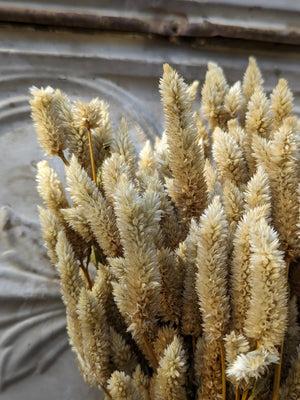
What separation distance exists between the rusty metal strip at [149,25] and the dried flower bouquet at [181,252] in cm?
36

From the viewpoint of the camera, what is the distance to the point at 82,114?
684 mm

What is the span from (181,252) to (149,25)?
636 mm

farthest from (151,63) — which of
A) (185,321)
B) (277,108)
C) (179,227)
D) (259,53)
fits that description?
(185,321)

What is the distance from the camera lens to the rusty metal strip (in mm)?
998

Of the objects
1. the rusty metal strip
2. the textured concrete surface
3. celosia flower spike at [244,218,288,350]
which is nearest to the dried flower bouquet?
celosia flower spike at [244,218,288,350]

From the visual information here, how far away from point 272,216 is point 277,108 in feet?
0.74

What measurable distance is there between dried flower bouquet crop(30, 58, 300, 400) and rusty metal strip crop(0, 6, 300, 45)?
356mm

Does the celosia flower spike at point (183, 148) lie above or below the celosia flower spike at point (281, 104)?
below

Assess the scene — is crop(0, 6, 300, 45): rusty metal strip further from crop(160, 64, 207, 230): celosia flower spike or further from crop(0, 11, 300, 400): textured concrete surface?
crop(160, 64, 207, 230): celosia flower spike

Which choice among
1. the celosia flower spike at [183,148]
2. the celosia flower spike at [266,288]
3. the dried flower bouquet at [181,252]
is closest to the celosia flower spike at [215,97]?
the dried flower bouquet at [181,252]

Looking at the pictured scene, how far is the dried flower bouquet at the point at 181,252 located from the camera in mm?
523

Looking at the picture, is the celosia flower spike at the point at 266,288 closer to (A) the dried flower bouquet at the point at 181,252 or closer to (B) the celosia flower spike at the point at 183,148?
(A) the dried flower bouquet at the point at 181,252

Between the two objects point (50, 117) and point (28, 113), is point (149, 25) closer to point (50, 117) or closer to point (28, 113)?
point (28, 113)

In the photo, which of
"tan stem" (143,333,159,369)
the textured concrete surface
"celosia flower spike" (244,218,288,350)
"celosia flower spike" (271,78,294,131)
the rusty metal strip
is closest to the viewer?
"celosia flower spike" (244,218,288,350)
